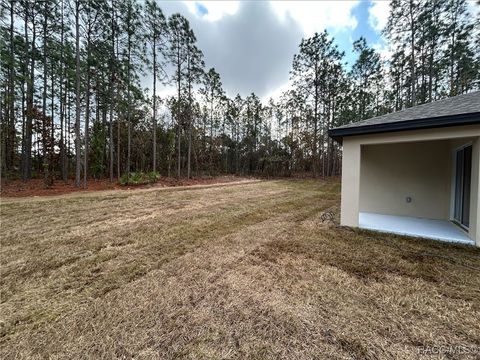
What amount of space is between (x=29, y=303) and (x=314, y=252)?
3300 mm

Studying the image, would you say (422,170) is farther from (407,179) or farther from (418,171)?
(407,179)

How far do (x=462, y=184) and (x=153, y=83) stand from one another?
14.4 m

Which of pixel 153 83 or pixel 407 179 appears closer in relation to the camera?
pixel 407 179

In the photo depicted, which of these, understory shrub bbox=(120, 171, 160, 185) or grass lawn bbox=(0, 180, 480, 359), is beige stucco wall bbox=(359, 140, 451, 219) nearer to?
grass lawn bbox=(0, 180, 480, 359)

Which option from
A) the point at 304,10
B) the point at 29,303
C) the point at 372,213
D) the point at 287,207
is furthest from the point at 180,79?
the point at 29,303

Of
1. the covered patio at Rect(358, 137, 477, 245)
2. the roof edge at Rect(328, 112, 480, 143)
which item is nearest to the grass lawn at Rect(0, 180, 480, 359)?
the covered patio at Rect(358, 137, 477, 245)

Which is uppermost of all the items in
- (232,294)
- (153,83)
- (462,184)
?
(153,83)

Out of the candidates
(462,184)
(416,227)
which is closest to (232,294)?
(416,227)

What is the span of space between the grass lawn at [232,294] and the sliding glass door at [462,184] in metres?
1.51

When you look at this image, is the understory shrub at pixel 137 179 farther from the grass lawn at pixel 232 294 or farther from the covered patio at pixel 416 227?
the covered patio at pixel 416 227

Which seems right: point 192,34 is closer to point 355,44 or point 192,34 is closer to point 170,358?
point 355,44

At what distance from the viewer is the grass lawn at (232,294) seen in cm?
152

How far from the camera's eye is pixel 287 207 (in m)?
6.45

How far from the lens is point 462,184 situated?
14.6ft
